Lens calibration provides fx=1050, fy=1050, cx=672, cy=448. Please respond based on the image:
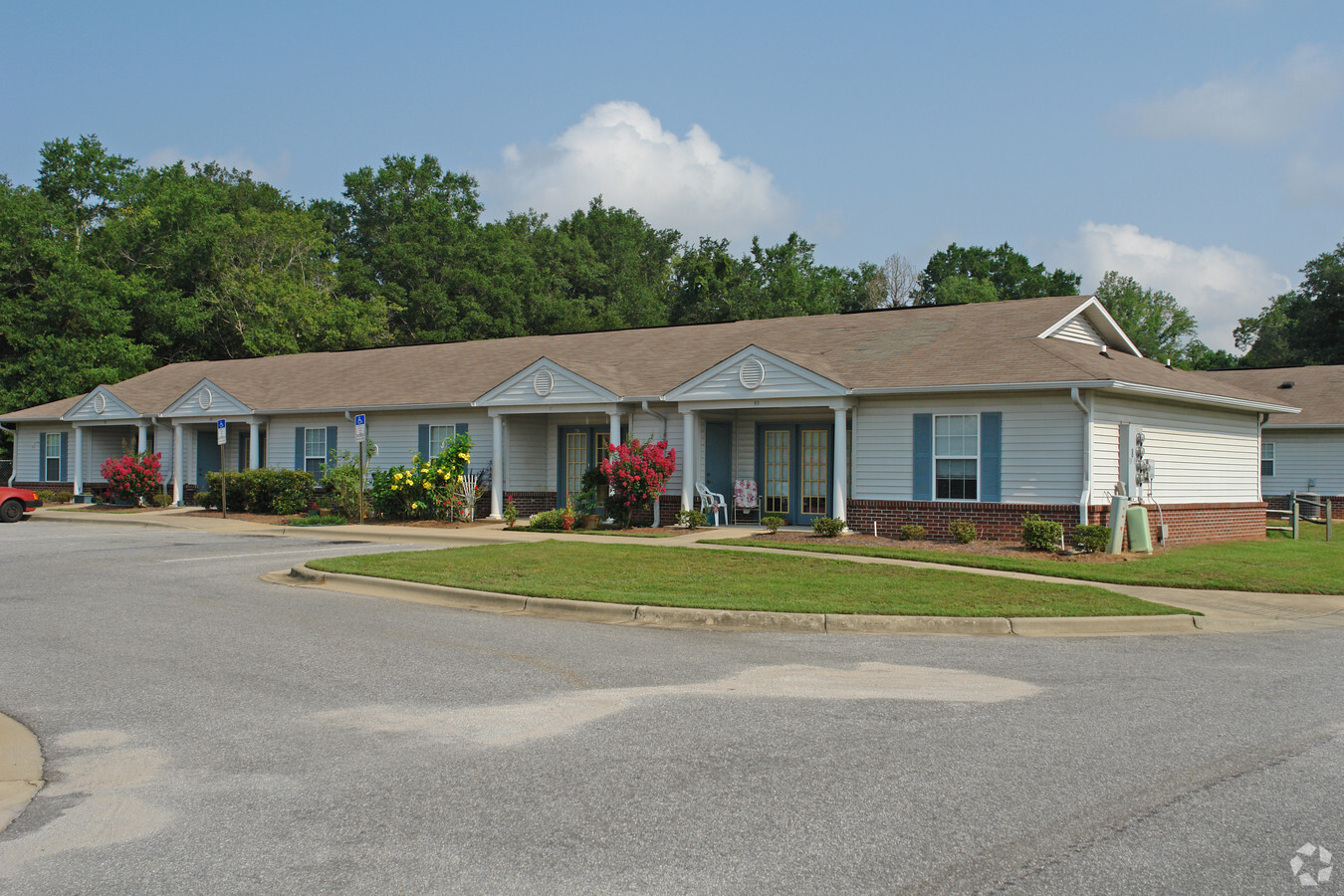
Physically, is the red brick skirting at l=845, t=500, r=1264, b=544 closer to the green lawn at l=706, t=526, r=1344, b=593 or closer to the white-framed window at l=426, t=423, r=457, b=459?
the green lawn at l=706, t=526, r=1344, b=593

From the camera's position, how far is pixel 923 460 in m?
20.4

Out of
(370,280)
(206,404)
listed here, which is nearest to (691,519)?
(206,404)

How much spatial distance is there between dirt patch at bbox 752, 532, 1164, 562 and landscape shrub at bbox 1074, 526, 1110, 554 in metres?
0.15

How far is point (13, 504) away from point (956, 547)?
2501cm

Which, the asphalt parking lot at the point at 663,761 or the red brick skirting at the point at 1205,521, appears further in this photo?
the red brick skirting at the point at 1205,521

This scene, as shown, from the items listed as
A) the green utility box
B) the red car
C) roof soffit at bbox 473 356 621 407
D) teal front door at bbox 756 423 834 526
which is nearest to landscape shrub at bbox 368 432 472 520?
roof soffit at bbox 473 356 621 407

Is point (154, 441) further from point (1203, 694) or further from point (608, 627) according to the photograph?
point (1203, 694)

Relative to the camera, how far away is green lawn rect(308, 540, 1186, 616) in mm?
11859

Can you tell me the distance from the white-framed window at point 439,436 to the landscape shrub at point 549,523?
5.39 metres

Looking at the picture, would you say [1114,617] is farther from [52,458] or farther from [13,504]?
[52,458]

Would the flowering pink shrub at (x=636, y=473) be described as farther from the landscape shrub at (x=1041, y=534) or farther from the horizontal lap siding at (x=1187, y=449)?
the horizontal lap siding at (x=1187, y=449)

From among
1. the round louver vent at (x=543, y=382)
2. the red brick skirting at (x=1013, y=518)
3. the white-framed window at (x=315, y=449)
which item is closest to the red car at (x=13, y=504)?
the white-framed window at (x=315, y=449)

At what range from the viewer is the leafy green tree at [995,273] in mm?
69562

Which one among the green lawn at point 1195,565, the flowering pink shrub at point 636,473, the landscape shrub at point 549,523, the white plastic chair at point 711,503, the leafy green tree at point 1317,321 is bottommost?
the green lawn at point 1195,565
